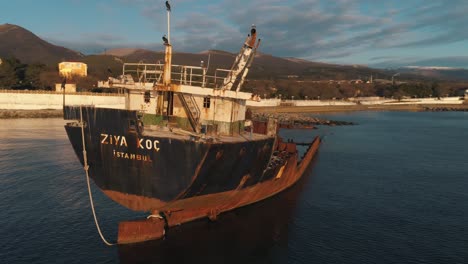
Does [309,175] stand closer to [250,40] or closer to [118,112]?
[250,40]

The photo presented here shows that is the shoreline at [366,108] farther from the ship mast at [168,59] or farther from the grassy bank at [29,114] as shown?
the ship mast at [168,59]

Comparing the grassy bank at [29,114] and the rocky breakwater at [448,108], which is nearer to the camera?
the grassy bank at [29,114]

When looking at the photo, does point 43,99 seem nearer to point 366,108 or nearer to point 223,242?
point 223,242

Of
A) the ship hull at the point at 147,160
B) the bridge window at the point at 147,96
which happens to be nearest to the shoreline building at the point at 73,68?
the bridge window at the point at 147,96

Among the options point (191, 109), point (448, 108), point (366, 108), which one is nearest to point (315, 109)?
point (366, 108)

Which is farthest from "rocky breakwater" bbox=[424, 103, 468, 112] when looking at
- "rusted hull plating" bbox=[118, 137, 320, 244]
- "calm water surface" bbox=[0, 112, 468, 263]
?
"rusted hull plating" bbox=[118, 137, 320, 244]
